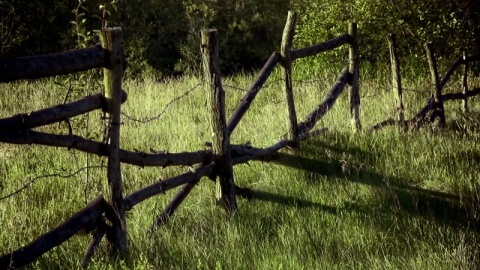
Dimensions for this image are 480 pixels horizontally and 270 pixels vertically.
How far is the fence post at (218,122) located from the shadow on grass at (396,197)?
11.3 inches

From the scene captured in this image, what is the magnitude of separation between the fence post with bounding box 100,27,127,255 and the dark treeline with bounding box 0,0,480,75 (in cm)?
138

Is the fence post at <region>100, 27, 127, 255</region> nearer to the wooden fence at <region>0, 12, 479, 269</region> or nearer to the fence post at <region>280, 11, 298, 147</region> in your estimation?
the wooden fence at <region>0, 12, 479, 269</region>

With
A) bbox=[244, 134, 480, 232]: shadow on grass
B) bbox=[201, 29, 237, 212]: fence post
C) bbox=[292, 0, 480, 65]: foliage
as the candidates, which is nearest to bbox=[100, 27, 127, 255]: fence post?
bbox=[201, 29, 237, 212]: fence post

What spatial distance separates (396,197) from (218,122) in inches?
59.3

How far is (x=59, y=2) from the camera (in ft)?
54.1

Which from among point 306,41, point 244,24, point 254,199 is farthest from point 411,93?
point 244,24

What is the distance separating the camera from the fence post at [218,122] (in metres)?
4.58

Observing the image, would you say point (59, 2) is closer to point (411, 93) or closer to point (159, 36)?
point (159, 36)

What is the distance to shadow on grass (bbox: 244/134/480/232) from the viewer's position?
166 inches

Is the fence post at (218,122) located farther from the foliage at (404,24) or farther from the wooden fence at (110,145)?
the foliage at (404,24)

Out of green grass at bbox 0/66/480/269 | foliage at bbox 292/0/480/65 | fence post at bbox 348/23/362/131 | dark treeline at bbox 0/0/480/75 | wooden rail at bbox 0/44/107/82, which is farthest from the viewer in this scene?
dark treeline at bbox 0/0/480/75

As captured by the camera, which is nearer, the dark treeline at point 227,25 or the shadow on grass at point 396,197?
the shadow on grass at point 396,197

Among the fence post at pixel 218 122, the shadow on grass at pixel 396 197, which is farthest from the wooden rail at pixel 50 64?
the shadow on grass at pixel 396 197

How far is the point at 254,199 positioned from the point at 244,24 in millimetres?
16702
